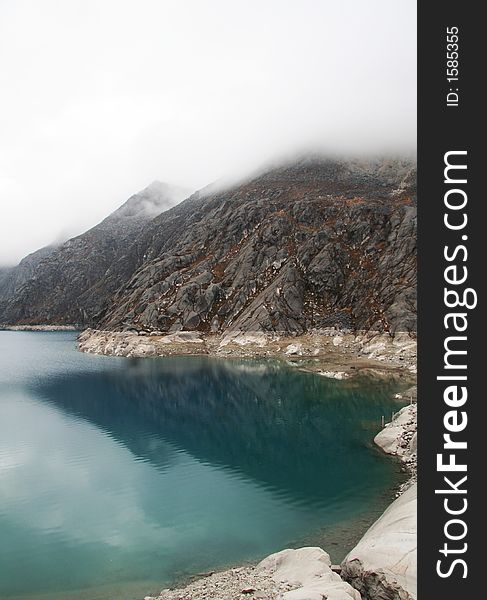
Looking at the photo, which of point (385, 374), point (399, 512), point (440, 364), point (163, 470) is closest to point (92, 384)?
point (163, 470)

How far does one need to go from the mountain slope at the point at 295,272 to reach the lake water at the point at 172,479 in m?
59.4

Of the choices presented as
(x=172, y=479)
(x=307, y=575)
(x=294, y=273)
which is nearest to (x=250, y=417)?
(x=172, y=479)

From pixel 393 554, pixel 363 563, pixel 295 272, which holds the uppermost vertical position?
pixel 295 272

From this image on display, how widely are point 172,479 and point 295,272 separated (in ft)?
410

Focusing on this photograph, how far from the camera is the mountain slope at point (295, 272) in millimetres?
148500

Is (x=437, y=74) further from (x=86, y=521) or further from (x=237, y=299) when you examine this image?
(x=237, y=299)

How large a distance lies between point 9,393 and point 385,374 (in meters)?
79.2

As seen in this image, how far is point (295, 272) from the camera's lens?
536 ft

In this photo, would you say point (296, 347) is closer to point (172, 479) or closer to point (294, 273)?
point (294, 273)

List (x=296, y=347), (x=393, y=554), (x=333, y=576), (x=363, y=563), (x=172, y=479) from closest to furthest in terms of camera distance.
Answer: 1. (x=393, y=554)
2. (x=333, y=576)
3. (x=363, y=563)
4. (x=172, y=479)
5. (x=296, y=347)

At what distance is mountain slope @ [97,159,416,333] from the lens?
148 meters

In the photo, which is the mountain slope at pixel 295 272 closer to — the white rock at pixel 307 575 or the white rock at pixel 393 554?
the white rock at pixel 393 554

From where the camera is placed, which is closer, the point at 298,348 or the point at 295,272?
the point at 298,348

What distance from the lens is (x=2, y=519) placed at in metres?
35.3
